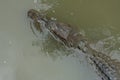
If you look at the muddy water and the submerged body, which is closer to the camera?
the submerged body

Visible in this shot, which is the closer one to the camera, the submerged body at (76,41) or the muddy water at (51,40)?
the submerged body at (76,41)

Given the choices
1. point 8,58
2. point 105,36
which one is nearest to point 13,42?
point 8,58

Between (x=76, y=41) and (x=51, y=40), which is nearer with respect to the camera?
(x=76, y=41)

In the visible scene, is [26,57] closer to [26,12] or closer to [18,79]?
[18,79]
